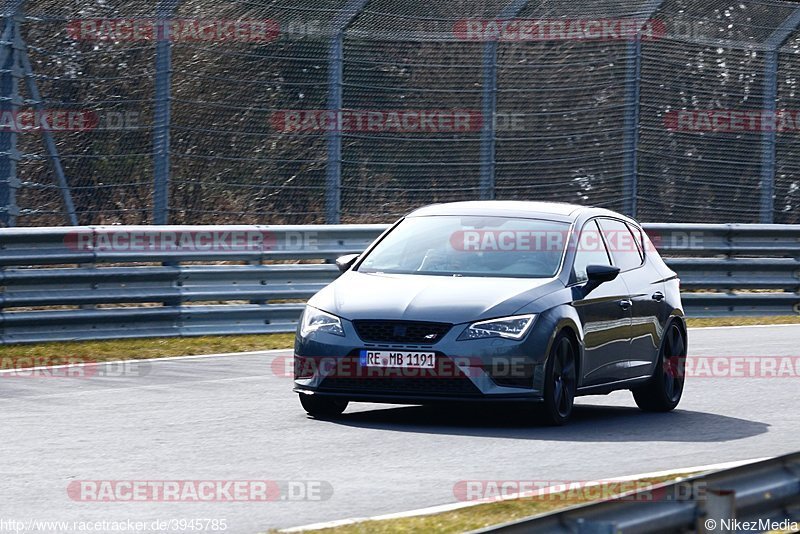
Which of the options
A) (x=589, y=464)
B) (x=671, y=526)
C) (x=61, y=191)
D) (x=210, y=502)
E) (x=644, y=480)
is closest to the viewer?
(x=671, y=526)

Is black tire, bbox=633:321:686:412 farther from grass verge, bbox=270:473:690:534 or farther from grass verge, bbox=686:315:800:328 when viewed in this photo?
grass verge, bbox=686:315:800:328

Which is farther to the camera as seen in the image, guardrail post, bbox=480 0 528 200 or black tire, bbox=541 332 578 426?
guardrail post, bbox=480 0 528 200

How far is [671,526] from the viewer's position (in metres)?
5.50

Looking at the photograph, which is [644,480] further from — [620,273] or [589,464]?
[620,273]

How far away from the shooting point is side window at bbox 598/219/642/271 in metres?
11.6

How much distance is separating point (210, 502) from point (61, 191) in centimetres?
867

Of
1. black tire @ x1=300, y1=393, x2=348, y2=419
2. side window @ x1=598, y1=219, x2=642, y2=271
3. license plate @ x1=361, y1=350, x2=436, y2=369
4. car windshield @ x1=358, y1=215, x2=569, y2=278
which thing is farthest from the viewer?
side window @ x1=598, y1=219, x2=642, y2=271

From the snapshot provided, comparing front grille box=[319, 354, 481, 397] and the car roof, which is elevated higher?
the car roof

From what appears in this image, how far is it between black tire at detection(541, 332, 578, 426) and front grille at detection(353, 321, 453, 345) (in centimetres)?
69

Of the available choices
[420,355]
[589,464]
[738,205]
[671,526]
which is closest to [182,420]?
[420,355]

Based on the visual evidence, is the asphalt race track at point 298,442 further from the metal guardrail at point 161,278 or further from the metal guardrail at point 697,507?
the metal guardrail at point 697,507

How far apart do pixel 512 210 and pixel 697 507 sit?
5896mm

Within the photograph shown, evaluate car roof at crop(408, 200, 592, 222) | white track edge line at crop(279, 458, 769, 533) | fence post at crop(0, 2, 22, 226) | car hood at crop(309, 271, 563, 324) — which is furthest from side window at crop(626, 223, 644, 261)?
fence post at crop(0, 2, 22, 226)

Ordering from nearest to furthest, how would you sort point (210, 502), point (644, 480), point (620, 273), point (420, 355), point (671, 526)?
point (671, 526)
point (210, 502)
point (644, 480)
point (420, 355)
point (620, 273)
